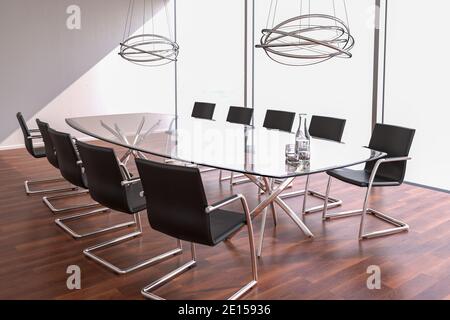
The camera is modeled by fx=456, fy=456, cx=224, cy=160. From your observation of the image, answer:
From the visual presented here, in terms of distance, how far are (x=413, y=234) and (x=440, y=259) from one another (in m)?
0.54

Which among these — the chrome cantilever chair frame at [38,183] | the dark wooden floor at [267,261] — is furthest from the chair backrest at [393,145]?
the chrome cantilever chair frame at [38,183]

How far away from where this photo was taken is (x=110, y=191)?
3166 millimetres

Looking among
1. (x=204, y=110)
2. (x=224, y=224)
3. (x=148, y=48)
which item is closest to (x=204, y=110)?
(x=204, y=110)

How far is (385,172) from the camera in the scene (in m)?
4.12

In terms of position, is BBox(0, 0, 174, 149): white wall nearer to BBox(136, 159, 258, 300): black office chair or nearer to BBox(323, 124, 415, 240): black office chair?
BBox(323, 124, 415, 240): black office chair

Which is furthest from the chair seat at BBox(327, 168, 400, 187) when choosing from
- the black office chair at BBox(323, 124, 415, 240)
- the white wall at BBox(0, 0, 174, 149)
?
the white wall at BBox(0, 0, 174, 149)

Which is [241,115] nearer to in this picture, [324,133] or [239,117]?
[239,117]

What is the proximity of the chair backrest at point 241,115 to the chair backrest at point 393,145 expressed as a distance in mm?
1887

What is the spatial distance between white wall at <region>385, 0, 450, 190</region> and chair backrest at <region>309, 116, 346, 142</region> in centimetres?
130

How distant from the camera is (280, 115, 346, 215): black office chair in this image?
4.56 metres
